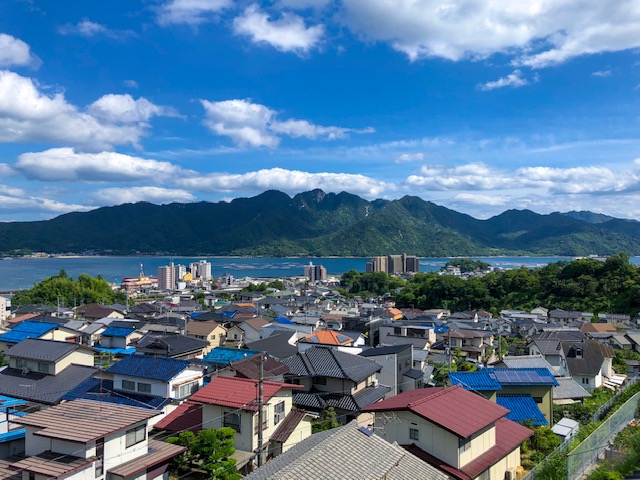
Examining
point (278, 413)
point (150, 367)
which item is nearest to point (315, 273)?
point (150, 367)

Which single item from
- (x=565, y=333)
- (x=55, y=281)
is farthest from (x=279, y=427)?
(x=55, y=281)

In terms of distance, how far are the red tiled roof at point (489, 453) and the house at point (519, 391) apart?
2.27m

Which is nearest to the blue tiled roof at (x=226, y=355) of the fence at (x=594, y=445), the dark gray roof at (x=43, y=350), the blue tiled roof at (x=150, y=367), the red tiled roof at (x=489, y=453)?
the blue tiled roof at (x=150, y=367)

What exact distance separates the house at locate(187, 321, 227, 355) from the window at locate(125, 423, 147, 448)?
16.0m

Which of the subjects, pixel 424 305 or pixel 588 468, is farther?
pixel 424 305

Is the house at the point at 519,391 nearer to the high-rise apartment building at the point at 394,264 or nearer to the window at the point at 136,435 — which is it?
the window at the point at 136,435

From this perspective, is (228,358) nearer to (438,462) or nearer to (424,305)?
(438,462)

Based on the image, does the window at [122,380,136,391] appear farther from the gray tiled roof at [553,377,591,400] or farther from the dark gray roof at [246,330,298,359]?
the gray tiled roof at [553,377,591,400]

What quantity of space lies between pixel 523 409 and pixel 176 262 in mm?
142516

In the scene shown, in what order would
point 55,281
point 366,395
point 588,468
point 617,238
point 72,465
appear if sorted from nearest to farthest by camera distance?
point 72,465 → point 588,468 → point 366,395 → point 55,281 → point 617,238

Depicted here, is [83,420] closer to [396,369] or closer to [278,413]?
[278,413]

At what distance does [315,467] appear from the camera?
4953mm

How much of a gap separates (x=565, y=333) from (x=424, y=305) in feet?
71.3

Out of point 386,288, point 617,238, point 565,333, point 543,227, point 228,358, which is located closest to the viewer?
point 228,358
